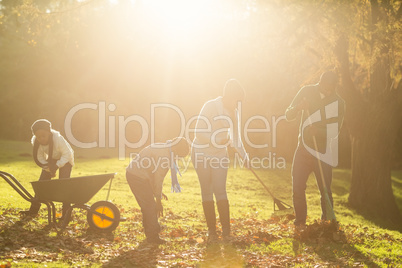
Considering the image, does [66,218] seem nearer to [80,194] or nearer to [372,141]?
[80,194]

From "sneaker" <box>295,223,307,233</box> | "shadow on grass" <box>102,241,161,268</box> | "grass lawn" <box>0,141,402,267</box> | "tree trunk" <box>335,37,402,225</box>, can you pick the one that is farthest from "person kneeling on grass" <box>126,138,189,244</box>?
"tree trunk" <box>335,37,402,225</box>

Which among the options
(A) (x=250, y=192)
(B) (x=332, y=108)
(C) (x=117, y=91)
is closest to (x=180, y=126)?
(C) (x=117, y=91)

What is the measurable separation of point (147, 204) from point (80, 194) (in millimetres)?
1155

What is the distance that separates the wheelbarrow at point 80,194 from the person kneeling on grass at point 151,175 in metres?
0.51

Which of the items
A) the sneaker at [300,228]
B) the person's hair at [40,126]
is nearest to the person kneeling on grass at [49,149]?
the person's hair at [40,126]

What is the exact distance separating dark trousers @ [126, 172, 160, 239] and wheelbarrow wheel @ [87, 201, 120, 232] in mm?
666

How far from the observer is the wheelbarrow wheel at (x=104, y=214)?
7516mm

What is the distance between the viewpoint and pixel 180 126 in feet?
116

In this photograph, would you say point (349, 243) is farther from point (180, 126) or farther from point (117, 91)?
point (117, 91)

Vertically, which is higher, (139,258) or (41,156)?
(41,156)

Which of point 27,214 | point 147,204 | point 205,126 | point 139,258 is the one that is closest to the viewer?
point 139,258

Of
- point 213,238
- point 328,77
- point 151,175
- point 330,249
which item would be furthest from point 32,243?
point 328,77

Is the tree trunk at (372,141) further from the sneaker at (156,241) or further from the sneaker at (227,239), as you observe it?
the sneaker at (156,241)

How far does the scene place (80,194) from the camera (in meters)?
7.28
